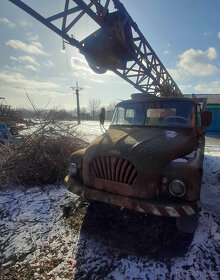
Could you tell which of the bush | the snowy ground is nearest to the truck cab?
the snowy ground

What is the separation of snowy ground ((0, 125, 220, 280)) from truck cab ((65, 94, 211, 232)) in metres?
0.40

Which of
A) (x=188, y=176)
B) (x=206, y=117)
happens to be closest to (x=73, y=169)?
(x=188, y=176)

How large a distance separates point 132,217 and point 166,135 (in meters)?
1.61

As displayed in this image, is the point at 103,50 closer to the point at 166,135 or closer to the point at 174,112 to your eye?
the point at 174,112

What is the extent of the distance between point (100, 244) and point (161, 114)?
8.44 feet

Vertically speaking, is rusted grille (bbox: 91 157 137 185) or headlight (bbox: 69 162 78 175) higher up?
rusted grille (bbox: 91 157 137 185)

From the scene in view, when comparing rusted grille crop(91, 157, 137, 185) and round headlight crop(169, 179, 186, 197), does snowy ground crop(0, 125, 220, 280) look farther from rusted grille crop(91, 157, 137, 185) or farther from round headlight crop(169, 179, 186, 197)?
rusted grille crop(91, 157, 137, 185)

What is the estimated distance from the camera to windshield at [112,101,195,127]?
115 inches

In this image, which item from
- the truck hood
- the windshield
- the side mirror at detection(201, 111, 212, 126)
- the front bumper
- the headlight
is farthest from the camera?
the side mirror at detection(201, 111, 212, 126)

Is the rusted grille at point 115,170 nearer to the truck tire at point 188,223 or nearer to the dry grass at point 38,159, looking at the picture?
the truck tire at point 188,223

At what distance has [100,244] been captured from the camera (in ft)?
7.36

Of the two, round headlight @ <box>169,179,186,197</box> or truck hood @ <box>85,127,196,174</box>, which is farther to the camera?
truck hood @ <box>85,127,196,174</box>

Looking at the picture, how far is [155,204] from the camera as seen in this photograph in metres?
1.89

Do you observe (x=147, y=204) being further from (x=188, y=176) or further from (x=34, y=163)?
(x=34, y=163)
